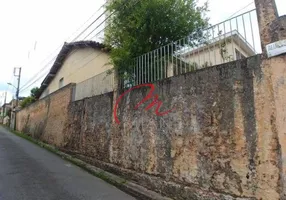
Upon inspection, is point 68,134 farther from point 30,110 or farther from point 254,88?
point 30,110

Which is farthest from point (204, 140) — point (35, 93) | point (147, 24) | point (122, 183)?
point (35, 93)

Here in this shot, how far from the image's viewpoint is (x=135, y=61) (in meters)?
6.53

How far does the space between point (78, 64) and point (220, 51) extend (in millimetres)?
11875

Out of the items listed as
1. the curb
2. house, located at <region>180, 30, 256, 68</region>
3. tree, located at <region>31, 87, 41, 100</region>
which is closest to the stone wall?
the curb

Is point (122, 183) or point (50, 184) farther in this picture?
point (122, 183)

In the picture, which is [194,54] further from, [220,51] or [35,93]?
[35,93]

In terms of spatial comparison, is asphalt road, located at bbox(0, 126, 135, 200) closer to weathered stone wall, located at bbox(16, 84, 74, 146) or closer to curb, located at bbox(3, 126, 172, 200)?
curb, located at bbox(3, 126, 172, 200)

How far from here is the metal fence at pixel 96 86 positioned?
25.5ft

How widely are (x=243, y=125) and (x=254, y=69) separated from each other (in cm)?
90

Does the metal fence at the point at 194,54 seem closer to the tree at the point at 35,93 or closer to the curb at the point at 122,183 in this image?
the curb at the point at 122,183

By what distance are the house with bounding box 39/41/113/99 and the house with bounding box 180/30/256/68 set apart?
5646 mm

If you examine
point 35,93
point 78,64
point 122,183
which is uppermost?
point 78,64

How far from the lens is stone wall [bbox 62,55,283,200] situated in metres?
3.43

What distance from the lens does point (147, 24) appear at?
6.57 meters
